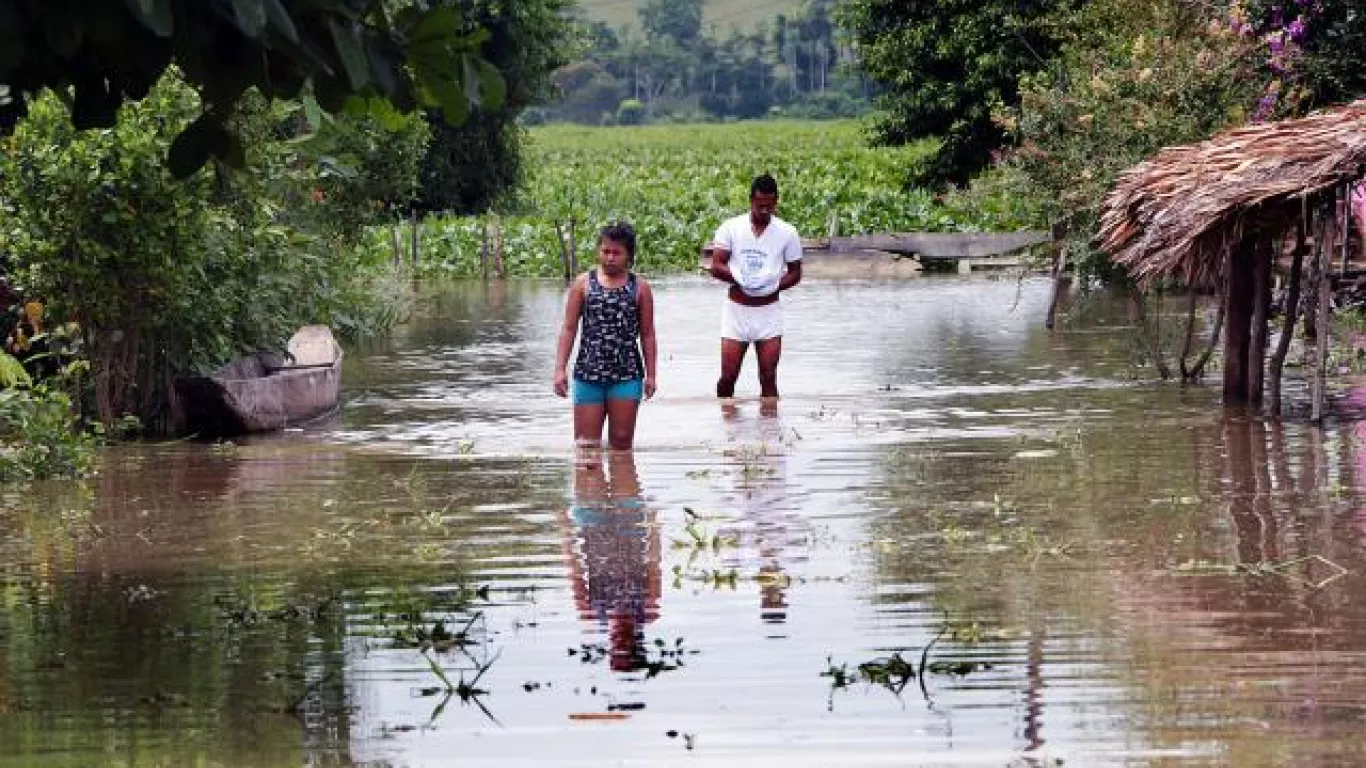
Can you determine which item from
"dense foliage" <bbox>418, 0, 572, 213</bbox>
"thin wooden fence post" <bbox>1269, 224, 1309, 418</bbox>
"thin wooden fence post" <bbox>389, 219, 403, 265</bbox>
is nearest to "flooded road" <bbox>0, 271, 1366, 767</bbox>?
"thin wooden fence post" <bbox>1269, 224, 1309, 418</bbox>

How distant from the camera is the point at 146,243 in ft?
53.8

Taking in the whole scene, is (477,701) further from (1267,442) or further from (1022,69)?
(1022,69)

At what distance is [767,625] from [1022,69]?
103ft

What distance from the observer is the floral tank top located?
1454 centimetres

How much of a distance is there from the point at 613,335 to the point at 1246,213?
420cm

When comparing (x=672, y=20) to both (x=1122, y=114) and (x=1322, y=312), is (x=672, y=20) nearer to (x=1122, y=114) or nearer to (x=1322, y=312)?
(x=1122, y=114)

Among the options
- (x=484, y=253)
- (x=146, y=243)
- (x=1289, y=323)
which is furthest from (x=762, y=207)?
(x=484, y=253)

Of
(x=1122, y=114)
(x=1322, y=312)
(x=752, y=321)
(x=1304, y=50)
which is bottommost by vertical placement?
(x=752, y=321)

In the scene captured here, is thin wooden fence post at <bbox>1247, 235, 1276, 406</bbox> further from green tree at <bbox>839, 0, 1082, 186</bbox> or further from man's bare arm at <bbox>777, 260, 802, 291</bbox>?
green tree at <bbox>839, 0, 1082, 186</bbox>

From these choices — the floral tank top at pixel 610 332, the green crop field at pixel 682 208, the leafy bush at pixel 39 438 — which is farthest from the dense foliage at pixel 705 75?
the leafy bush at pixel 39 438

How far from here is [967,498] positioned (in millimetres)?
12883

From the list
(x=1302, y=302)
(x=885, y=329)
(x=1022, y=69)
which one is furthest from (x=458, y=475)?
(x=1022, y=69)

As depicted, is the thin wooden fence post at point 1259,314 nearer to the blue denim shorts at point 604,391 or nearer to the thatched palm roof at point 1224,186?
A: the thatched palm roof at point 1224,186

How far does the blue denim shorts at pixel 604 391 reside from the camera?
48.6 ft
